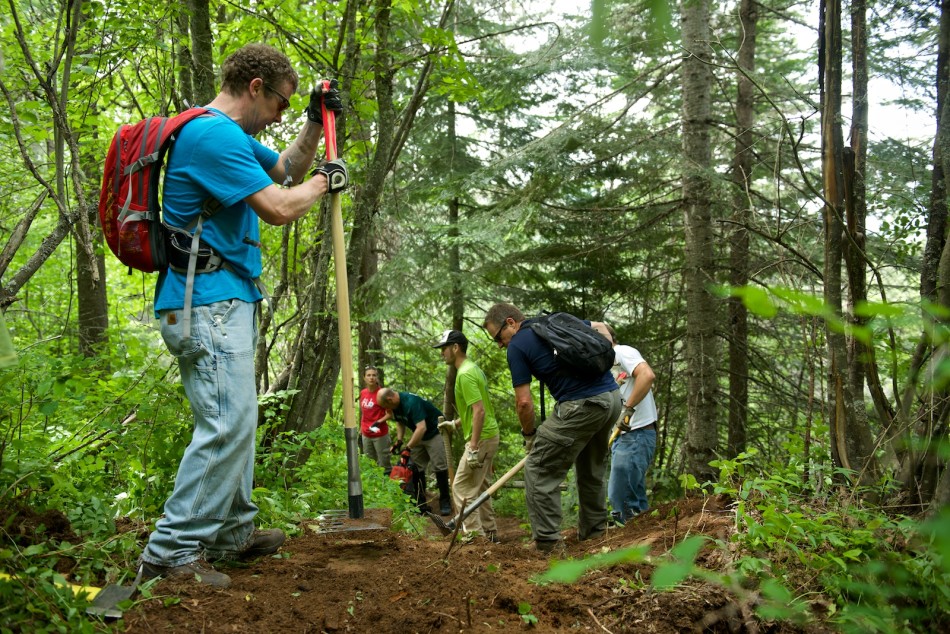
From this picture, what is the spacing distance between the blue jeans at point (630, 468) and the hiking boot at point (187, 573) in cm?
445

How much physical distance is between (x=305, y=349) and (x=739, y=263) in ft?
24.2

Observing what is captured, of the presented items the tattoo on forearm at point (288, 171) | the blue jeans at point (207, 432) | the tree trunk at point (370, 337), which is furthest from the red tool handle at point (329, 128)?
the tree trunk at point (370, 337)

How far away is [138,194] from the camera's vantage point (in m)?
3.02

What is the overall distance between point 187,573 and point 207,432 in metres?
0.63

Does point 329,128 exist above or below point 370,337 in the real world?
above

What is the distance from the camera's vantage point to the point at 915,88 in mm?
5672

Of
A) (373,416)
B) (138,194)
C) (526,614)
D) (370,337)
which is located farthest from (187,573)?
(370,337)

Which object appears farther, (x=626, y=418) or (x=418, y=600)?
(x=626, y=418)

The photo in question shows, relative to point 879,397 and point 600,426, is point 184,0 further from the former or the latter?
point 879,397

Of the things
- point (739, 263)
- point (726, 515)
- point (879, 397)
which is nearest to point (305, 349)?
point (726, 515)

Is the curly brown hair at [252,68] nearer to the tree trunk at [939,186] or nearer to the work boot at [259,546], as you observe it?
the work boot at [259,546]

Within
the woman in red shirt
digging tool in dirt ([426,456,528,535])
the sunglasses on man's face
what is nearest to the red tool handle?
the sunglasses on man's face

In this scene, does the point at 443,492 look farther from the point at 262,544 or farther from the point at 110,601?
the point at 110,601

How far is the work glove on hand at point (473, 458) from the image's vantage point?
7317mm
